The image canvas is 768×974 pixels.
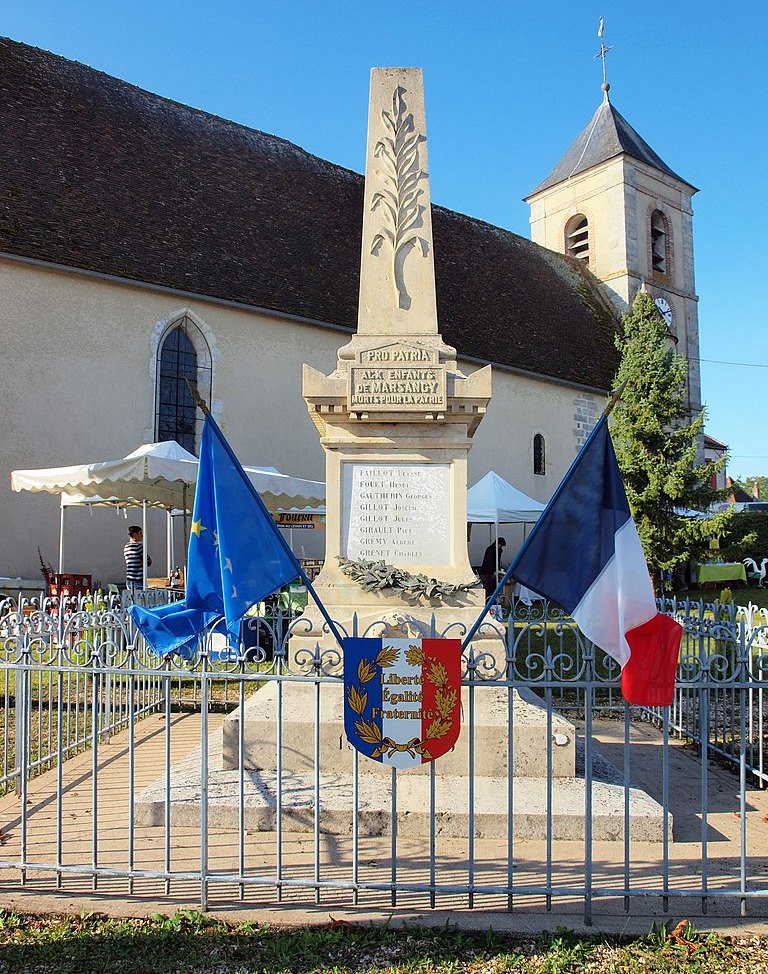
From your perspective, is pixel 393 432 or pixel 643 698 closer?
pixel 643 698

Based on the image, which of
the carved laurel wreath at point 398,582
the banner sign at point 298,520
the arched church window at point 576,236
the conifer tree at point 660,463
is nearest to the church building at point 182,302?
the banner sign at point 298,520

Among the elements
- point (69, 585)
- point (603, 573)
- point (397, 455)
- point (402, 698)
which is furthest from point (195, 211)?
point (402, 698)

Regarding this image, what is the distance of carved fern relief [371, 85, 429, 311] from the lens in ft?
21.2

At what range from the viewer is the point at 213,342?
1788 centimetres

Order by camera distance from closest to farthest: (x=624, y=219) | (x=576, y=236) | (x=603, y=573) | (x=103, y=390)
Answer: (x=603, y=573), (x=103, y=390), (x=624, y=219), (x=576, y=236)

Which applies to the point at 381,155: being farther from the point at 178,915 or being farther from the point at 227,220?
the point at 227,220

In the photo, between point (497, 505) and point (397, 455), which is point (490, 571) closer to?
point (497, 505)

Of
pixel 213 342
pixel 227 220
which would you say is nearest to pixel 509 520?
pixel 213 342

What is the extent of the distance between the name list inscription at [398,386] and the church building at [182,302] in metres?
11.2

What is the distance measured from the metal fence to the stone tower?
27453mm

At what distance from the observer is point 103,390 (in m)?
16.2

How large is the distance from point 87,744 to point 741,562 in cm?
2606

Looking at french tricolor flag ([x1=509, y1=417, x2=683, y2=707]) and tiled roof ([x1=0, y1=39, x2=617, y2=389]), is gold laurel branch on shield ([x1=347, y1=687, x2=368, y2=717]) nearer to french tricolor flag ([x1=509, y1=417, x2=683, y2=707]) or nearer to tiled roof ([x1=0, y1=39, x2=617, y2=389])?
french tricolor flag ([x1=509, y1=417, x2=683, y2=707])

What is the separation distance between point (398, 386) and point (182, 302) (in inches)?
495
